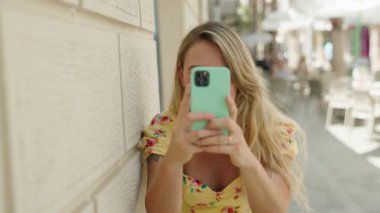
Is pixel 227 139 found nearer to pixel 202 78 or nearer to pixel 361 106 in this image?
pixel 202 78

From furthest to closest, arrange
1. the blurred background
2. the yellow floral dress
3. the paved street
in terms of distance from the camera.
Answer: the paved street
the yellow floral dress
the blurred background

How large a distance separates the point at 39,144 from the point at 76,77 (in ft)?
0.91

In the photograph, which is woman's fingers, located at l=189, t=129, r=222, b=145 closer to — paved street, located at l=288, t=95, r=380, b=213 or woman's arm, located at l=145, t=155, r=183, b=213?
woman's arm, located at l=145, t=155, r=183, b=213

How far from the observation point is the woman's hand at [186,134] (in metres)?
1.24

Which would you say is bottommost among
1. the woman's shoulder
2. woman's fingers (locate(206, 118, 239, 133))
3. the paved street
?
the paved street

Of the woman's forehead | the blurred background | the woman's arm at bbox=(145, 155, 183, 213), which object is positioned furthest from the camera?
the woman's forehead

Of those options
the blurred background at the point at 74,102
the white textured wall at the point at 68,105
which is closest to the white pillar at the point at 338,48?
the blurred background at the point at 74,102

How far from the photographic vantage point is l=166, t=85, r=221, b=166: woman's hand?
1.24m

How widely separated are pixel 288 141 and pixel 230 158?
444mm

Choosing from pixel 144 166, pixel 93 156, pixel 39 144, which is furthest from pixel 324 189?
pixel 39 144

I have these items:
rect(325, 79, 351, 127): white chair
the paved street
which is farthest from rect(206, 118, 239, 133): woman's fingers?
rect(325, 79, 351, 127): white chair

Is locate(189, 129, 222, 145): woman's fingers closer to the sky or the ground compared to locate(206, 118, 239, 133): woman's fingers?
closer to the ground

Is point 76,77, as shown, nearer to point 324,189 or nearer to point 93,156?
point 93,156

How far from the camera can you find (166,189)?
4.97 feet
